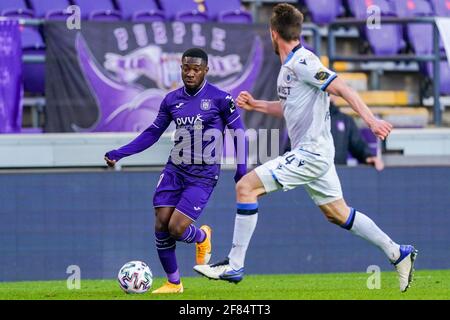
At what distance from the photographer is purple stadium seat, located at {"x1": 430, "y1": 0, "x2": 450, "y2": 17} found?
2002 centimetres

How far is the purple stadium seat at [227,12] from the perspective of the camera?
1755cm

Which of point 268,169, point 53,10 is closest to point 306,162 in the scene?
point 268,169

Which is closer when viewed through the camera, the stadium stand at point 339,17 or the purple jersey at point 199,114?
the purple jersey at point 199,114

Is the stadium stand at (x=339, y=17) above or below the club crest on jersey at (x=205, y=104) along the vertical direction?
above

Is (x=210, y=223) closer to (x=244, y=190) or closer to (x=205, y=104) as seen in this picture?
(x=205, y=104)

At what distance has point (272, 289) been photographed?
11453 mm

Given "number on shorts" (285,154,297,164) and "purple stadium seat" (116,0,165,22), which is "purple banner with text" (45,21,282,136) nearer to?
"purple stadium seat" (116,0,165,22)

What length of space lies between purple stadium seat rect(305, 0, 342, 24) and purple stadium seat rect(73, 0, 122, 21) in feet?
10.2

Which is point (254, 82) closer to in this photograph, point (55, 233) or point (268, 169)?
point (55, 233)

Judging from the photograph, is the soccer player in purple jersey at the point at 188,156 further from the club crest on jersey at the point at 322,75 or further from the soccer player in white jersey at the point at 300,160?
the club crest on jersey at the point at 322,75

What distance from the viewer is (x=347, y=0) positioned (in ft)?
62.6

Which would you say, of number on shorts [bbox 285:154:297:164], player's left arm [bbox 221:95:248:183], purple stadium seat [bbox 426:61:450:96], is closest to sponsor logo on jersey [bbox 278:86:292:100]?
number on shorts [bbox 285:154:297:164]

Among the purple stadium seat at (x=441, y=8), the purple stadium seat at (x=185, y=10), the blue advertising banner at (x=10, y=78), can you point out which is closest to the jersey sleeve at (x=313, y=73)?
the blue advertising banner at (x=10, y=78)

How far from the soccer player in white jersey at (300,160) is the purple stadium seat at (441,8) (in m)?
10.2
